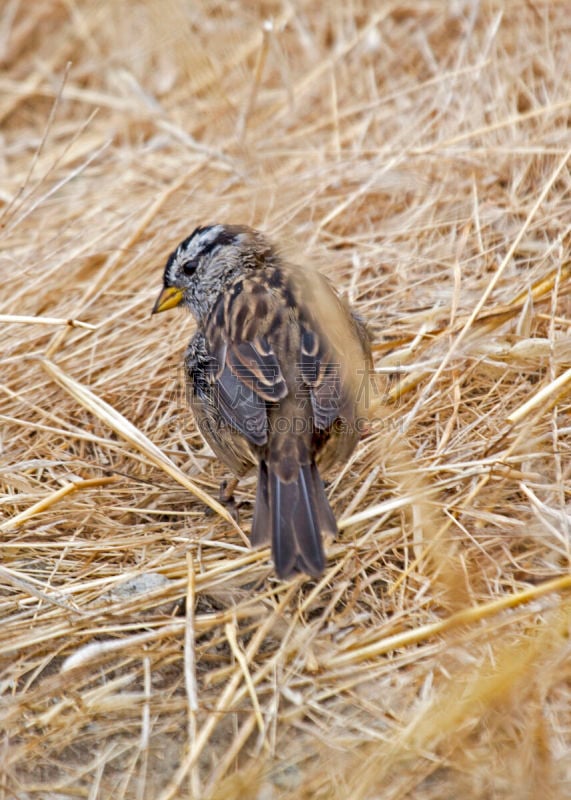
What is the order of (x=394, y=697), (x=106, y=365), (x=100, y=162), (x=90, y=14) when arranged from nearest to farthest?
(x=394, y=697) < (x=106, y=365) < (x=100, y=162) < (x=90, y=14)

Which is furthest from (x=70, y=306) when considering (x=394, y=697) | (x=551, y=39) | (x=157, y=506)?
(x=551, y=39)

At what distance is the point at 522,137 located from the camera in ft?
19.2

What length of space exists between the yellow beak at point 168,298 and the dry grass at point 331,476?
1.09 feet

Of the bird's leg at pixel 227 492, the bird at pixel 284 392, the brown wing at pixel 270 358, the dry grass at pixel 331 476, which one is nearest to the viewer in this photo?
the dry grass at pixel 331 476

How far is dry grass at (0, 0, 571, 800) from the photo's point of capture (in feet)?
9.80

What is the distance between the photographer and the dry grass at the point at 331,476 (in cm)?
299

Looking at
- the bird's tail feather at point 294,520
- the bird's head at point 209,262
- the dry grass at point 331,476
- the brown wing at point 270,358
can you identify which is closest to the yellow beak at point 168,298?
the bird's head at point 209,262

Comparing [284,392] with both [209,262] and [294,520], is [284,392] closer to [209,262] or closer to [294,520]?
[294,520]

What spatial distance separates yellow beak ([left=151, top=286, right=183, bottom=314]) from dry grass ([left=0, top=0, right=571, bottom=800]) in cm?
33

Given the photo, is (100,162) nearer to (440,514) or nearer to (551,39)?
(551,39)

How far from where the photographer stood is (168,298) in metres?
4.89

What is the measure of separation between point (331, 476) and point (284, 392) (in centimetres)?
74

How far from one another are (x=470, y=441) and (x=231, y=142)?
9.98ft

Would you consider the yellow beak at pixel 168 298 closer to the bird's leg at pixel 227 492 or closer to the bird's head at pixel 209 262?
the bird's head at pixel 209 262
